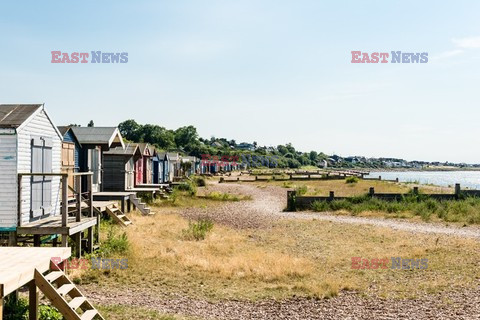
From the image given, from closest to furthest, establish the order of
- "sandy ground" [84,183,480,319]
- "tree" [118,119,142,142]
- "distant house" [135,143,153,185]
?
"sandy ground" [84,183,480,319] → "distant house" [135,143,153,185] → "tree" [118,119,142,142]

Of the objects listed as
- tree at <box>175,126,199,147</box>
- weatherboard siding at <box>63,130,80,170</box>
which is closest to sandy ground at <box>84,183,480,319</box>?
weatherboard siding at <box>63,130,80,170</box>

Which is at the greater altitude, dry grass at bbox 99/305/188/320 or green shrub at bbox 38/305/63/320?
green shrub at bbox 38/305/63/320

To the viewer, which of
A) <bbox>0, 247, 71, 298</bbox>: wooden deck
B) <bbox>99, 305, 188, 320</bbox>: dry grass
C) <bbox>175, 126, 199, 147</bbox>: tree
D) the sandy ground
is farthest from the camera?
<bbox>175, 126, 199, 147</bbox>: tree

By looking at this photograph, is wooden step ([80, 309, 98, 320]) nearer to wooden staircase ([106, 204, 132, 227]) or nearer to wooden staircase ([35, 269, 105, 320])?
wooden staircase ([35, 269, 105, 320])

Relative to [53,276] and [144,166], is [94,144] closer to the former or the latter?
[144,166]

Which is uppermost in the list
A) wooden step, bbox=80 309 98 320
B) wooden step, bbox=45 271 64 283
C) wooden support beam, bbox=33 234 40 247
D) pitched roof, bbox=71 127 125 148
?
pitched roof, bbox=71 127 125 148

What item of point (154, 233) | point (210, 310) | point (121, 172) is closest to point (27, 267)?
point (210, 310)

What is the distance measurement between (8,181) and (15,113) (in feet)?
6.29

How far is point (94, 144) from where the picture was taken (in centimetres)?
2036

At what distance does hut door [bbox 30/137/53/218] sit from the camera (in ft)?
39.0

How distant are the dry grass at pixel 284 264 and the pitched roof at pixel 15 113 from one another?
4.39m

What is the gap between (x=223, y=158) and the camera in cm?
10556

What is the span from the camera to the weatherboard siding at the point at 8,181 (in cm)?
1091

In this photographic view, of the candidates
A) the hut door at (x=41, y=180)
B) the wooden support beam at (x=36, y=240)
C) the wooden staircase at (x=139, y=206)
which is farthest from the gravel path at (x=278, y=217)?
the wooden support beam at (x=36, y=240)
